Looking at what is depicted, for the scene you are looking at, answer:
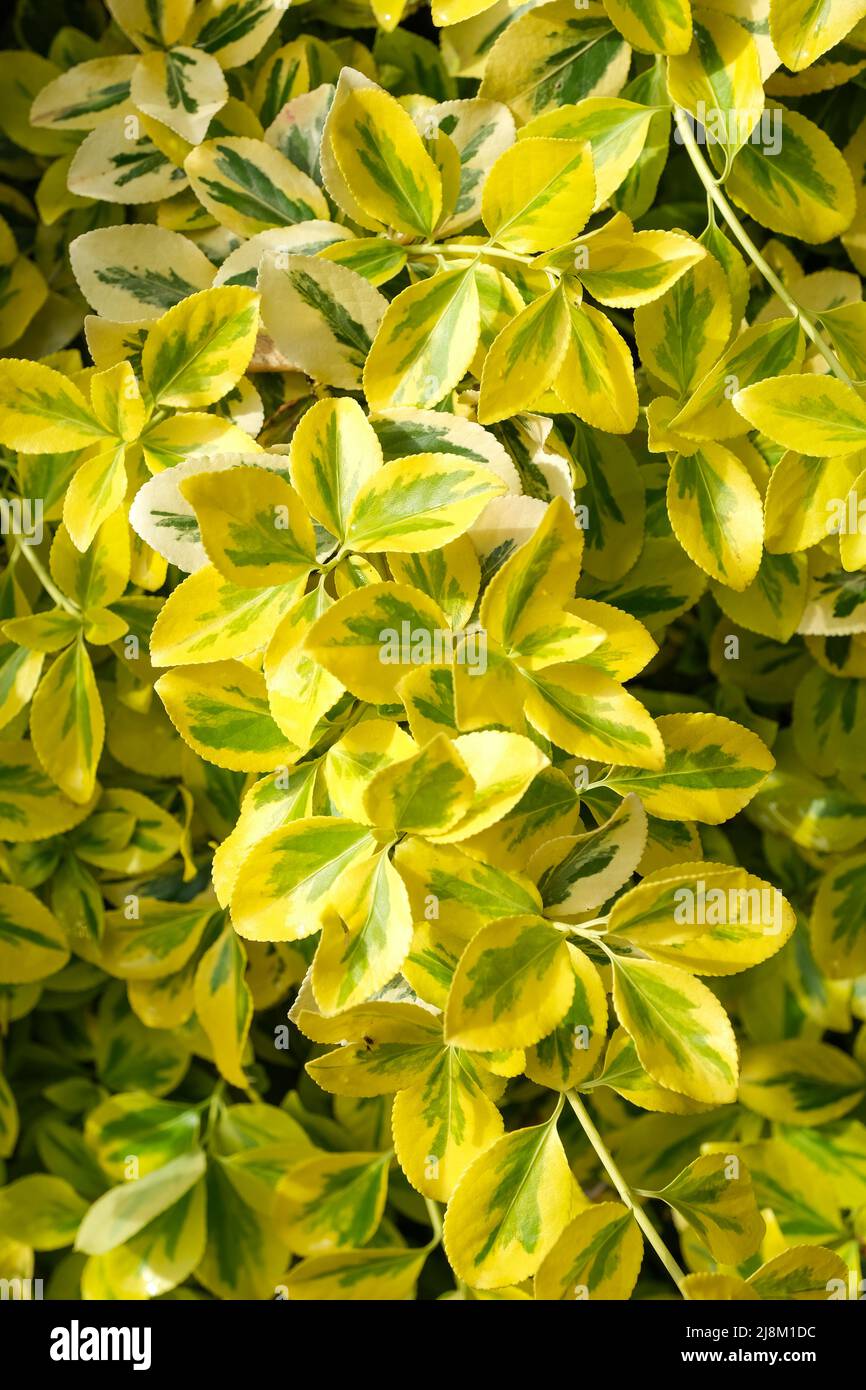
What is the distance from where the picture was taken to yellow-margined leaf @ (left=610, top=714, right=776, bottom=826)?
465 millimetres

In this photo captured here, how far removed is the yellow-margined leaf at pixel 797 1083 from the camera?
0.65m

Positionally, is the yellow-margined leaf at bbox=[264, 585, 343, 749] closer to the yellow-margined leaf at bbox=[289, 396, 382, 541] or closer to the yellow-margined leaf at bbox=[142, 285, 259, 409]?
the yellow-margined leaf at bbox=[289, 396, 382, 541]

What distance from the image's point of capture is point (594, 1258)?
45 cm

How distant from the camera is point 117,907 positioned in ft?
2.35

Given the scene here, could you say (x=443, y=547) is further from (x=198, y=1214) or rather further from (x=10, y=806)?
(x=198, y=1214)

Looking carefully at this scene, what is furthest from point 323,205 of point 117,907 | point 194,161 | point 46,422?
point 117,907

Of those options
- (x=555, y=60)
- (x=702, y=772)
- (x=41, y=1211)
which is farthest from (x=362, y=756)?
(x=41, y=1211)

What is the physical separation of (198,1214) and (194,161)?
0.58 m

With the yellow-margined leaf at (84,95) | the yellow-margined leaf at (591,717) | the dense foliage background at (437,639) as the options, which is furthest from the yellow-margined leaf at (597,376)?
the yellow-margined leaf at (84,95)

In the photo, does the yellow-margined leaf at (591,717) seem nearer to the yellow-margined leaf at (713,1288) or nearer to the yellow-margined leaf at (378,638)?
the yellow-margined leaf at (378,638)

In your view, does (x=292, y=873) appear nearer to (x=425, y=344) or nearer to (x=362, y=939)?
(x=362, y=939)

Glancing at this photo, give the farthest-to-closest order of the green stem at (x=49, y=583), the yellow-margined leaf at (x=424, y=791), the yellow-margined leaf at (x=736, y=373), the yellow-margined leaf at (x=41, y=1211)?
the yellow-margined leaf at (x=41, y=1211)
the green stem at (x=49, y=583)
the yellow-margined leaf at (x=736, y=373)
the yellow-margined leaf at (x=424, y=791)

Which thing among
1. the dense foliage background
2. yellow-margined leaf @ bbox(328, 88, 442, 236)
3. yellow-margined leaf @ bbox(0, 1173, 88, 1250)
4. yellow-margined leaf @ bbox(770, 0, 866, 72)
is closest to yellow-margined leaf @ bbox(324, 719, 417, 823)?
the dense foliage background

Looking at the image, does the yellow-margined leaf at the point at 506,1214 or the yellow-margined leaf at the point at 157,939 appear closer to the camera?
the yellow-margined leaf at the point at 506,1214
